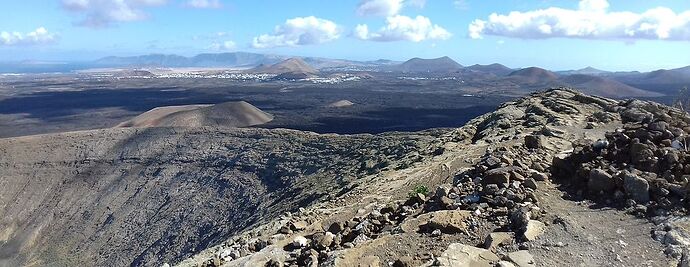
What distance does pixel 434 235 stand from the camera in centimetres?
589

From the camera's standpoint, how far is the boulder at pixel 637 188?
6.33 metres

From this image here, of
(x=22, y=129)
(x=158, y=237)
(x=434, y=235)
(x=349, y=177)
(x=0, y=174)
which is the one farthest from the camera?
(x=22, y=129)

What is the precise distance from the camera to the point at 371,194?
36.9 feet

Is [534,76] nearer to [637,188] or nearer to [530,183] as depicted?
[530,183]

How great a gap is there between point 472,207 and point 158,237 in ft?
60.1

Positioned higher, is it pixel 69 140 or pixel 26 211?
pixel 69 140

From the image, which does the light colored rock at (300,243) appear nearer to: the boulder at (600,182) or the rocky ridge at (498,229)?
the rocky ridge at (498,229)

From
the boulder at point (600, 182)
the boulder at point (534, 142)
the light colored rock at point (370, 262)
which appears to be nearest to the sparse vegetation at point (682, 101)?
the boulder at point (534, 142)

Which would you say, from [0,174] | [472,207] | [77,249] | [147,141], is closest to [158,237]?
[77,249]

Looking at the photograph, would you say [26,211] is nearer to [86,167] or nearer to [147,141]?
[86,167]

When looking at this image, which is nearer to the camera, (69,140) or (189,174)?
(189,174)

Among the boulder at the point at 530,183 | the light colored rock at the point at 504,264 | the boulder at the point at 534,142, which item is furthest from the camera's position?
the boulder at the point at 534,142

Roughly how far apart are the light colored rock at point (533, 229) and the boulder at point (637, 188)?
144 cm

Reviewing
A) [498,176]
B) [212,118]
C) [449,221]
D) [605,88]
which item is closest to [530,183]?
[498,176]
